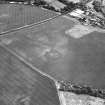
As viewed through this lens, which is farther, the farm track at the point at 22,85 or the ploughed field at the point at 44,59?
the ploughed field at the point at 44,59

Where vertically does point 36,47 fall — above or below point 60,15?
below

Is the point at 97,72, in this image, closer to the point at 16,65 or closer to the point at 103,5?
the point at 16,65

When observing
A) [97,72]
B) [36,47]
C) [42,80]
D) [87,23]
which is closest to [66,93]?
[42,80]

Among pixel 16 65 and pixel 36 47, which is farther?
pixel 36 47

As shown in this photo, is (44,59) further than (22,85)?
Yes

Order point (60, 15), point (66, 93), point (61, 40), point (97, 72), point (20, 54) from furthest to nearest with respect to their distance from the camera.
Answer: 1. point (60, 15)
2. point (61, 40)
3. point (20, 54)
4. point (97, 72)
5. point (66, 93)

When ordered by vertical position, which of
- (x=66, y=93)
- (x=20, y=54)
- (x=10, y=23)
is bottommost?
(x=66, y=93)

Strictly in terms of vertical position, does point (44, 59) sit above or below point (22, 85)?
above

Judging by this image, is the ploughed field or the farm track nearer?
the farm track
